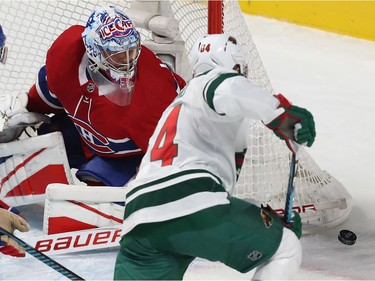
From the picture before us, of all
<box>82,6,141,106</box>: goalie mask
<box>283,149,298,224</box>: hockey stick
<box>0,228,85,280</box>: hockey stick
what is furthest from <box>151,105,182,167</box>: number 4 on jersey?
<box>82,6,141,106</box>: goalie mask

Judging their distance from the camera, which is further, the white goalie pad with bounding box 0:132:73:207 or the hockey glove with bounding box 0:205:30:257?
Answer: the white goalie pad with bounding box 0:132:73:207

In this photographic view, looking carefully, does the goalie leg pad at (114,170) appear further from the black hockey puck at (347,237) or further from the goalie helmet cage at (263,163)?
the black hockey puck at (347,237)

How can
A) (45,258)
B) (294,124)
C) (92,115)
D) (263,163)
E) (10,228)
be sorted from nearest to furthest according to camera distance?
(294,124), (45,258), (10,228), (92,115), (263,163)

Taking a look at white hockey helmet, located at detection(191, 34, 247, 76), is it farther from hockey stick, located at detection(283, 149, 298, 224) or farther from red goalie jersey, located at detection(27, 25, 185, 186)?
red goalie jersey, located at detection(27, 25, 185, 186)

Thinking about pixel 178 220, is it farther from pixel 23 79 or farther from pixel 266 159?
pixel 23 79

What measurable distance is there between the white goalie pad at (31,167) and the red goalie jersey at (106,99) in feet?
0.35

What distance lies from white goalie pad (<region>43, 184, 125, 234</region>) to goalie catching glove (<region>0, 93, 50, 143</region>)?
27 cm

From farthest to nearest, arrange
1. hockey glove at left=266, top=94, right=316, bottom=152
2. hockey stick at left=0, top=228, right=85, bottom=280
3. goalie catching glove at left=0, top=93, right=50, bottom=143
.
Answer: goalie catching glove at left=0, top=93, right=50, bottom=143 < hockey stick at left=0, top=228, right=85, bottom=280 < hockey glove at left=266, top=94, right=316, bottom=152

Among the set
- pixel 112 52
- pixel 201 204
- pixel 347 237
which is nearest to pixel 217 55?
pixel 201 204

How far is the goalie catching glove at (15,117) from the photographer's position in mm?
3221

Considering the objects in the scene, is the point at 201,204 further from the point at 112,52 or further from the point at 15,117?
the point at 15,117

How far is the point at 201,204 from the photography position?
226 centimetres

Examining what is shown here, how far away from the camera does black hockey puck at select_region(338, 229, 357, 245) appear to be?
312 centimetres

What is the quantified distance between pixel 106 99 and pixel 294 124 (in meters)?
0.93
